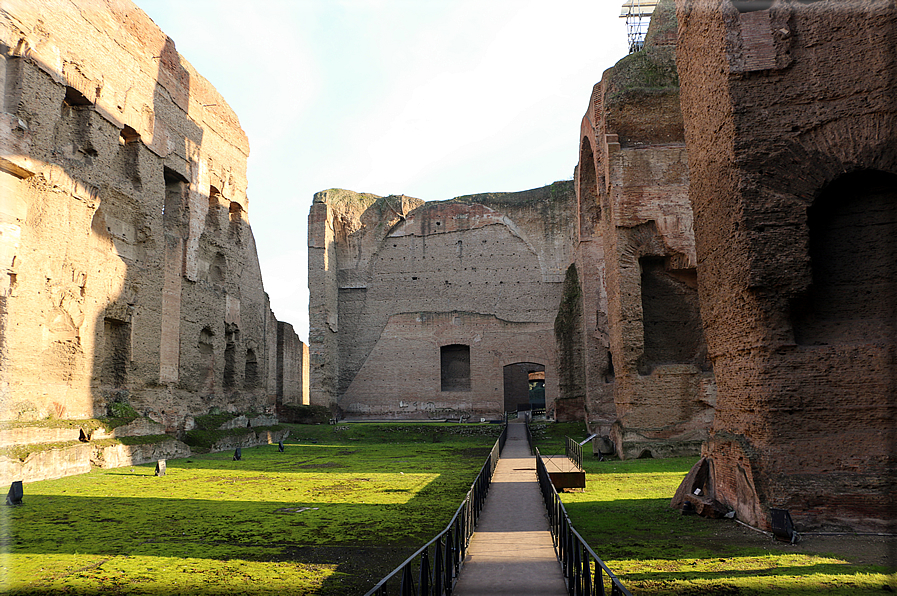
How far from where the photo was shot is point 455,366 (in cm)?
2825

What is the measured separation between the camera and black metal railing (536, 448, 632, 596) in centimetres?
297

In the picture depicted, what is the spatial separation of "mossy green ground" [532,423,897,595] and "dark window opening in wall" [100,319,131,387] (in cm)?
1088

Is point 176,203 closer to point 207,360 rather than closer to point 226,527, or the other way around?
point 207,360

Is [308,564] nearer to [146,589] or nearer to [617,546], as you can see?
[146,589]

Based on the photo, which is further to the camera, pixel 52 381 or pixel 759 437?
pixel 52 381

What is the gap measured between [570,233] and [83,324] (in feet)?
69.3

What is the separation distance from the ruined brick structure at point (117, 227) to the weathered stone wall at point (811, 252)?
11.4m

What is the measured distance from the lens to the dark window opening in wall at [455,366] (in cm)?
2805

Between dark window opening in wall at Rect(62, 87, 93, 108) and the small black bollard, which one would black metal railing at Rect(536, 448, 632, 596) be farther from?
dark window opening in wall at Rect(62, 87, 93, 108)

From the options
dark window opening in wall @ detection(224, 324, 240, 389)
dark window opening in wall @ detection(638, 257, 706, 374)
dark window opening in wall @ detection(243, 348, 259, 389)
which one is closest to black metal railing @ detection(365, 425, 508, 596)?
dark window opening in wall @ detection(638, 257, 706, 374)

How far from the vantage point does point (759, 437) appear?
604 cm

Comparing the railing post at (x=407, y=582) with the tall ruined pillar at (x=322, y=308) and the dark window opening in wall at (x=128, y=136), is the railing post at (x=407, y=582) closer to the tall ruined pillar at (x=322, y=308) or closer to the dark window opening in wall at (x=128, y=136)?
the dark window opening in wall at (x=128, y=136)

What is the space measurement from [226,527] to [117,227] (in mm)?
10207

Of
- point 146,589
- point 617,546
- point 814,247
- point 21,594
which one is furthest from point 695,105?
point 21,594
